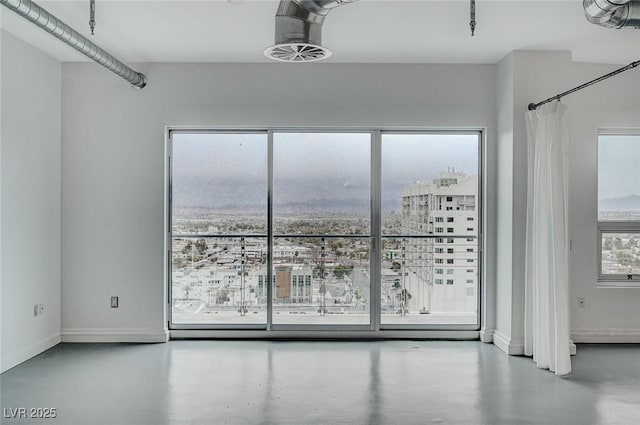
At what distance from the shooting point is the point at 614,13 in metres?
3.00

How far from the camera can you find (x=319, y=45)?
3.00m

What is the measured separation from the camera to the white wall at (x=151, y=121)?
510 centimetres

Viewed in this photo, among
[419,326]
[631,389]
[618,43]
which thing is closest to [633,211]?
[618,43]

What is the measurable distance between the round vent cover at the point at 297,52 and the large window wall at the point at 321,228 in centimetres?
209

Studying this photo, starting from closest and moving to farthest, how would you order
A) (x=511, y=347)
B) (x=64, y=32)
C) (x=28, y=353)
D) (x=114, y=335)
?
1. (x=64, y=32)
2. (x=28, y=353)
3. (x=511, y=347)
4. (x=114, y=335)

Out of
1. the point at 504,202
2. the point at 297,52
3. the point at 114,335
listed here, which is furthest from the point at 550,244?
the point at 114,335

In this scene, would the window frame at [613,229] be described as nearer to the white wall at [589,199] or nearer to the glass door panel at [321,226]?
the white wall at [589,199]

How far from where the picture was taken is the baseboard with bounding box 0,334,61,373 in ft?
13.6

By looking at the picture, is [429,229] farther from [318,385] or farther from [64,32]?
[64,32]

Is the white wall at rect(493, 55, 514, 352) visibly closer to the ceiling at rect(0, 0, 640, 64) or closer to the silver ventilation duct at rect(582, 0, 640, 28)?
the ceiling at rect(0, 0, 640, 64)

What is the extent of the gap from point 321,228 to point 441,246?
1.34 metres

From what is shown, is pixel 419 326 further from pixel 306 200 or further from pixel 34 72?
pixel 34 72

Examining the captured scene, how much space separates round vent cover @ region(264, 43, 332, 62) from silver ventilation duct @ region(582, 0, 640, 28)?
162 cm

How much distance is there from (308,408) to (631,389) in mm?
2554
